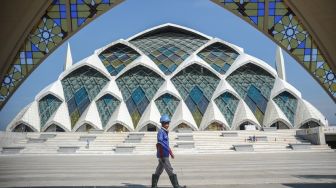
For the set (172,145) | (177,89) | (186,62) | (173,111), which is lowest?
(172,145)

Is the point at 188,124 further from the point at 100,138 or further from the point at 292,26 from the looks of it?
the point at 292,26

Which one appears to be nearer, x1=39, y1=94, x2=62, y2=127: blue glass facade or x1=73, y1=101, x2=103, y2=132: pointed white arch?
x1=73, y1=101, x2=103, y2=132: pointed white arch

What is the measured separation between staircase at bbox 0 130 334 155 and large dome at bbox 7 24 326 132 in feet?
25.2

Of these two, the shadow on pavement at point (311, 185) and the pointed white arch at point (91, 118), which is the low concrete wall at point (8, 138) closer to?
the pointed white arch at point (91, 118)

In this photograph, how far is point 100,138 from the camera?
24.0 metres

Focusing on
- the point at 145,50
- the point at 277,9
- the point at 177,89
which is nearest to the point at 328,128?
the point at 177,89

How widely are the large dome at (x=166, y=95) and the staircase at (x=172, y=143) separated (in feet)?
25.2

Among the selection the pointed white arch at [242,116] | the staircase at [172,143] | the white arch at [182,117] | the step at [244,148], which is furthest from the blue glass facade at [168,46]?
the step at [244,148]

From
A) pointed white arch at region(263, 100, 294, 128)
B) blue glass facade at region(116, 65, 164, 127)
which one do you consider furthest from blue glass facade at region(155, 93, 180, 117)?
pointed white arch at region(263, 100, 294, 128)

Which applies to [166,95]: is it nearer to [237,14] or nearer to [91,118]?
[91,118]

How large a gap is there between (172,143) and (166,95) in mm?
13268

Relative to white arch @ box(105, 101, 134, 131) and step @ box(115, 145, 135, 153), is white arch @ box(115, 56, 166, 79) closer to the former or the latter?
white arch @ box(105, 101, 134, 131)

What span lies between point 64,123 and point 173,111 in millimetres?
10159

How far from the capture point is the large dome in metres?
33.5
